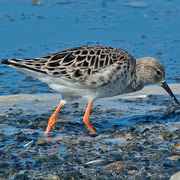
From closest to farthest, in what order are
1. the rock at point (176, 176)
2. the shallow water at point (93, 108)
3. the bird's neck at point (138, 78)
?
the rock at point (176, 176)
the shallow water at point (93, 108)
the bird's neck at point (138, 78)

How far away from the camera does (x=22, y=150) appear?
6891mm

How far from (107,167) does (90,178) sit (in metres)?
0.42

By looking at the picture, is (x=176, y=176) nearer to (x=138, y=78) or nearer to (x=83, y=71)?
(x=83, y=71)

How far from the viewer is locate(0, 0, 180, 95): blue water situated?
1258cm

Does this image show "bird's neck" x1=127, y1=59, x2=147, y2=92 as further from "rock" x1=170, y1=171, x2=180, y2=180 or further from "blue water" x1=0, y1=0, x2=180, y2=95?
"rock" x1=170, y1=171, x2=180, y2=180

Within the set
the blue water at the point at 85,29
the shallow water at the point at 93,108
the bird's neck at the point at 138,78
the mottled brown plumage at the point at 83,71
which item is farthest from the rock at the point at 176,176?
the blue water at the point at 85,29

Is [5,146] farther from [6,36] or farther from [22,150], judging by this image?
[6,36]

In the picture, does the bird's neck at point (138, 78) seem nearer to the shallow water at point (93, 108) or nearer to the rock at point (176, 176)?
the shallow water at point (93, 108)

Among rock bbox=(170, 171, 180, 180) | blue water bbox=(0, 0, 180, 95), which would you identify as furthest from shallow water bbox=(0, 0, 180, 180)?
rock bbox=(170, 171, 180, 180)

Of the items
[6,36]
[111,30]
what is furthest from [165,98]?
[6,36]

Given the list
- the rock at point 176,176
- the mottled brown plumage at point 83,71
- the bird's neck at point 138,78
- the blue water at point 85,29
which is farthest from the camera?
the blue water at point 85,29

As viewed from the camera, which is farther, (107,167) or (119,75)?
(119,75)

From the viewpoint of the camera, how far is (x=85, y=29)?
47.7 feet

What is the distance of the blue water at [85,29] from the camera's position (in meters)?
12.6
